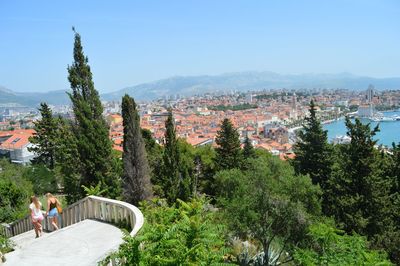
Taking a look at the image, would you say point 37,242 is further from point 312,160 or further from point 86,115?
point 312,160

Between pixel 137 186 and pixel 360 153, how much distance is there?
10961 mm

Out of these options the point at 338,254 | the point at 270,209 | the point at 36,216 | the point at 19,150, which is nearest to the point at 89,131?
the point at 270,209

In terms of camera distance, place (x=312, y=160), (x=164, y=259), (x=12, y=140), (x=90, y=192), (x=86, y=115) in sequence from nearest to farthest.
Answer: (x=164, y=259) → (x=90, y=192) → (x=86, y=115) → (x=312, y=160) → (x=12, y=140)

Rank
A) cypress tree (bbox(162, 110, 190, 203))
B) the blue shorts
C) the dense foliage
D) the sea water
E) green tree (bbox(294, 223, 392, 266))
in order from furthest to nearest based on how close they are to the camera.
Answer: the sea water
cypress tree (bbox(162, 110, 190, 203))
the blue shorts
green tree (bbox(294, 223, 392, 266))
the dense foliage

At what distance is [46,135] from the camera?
3056 centimetres

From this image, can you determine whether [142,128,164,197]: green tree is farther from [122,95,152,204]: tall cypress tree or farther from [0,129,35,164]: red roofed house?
[0,129,35,164]: red roofed house

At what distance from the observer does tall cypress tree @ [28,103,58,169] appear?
30016 millimetres

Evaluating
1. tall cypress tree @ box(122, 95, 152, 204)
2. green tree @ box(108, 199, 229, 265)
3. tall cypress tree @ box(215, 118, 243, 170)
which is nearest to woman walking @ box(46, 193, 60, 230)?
green tree @ box(108, 199, 229, 265)

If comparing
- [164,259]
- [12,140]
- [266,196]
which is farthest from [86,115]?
[12,140]

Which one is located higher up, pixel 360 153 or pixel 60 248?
pixel 60 248

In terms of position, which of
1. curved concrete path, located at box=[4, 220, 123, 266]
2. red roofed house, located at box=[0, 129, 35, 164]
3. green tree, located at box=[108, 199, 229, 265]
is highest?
green tree, located at box=[108, 199, 229, 265]

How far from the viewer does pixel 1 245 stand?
6.60m

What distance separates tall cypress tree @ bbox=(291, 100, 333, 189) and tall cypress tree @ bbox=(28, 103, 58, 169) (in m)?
17.6

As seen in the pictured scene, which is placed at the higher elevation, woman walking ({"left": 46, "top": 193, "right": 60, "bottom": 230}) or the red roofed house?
woman walking ({"left": 46, "top": 193, "right": 60, "bottom": 230})
